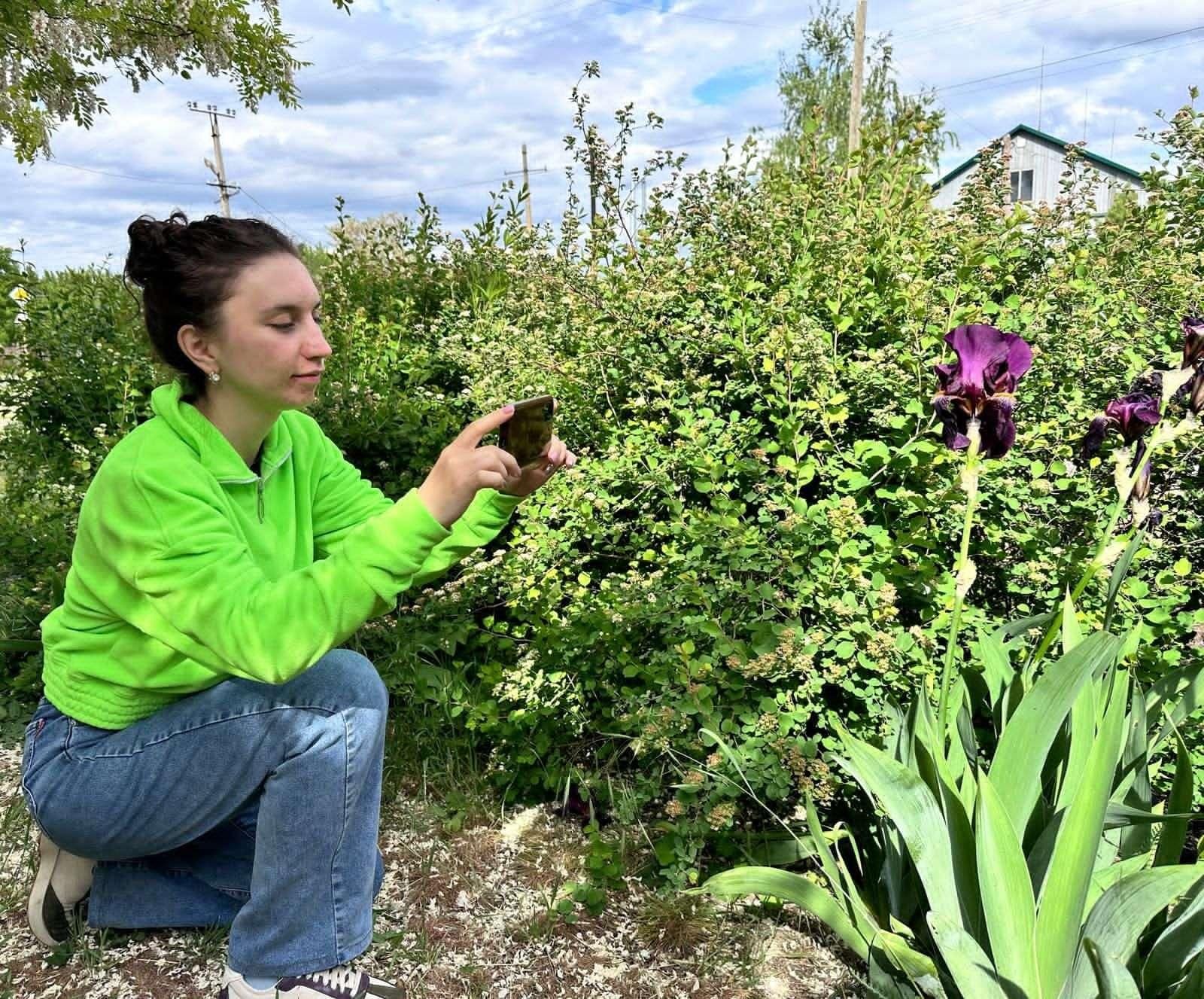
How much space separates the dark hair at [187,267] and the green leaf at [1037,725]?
5.20 ft

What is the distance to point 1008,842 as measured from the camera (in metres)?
1.37

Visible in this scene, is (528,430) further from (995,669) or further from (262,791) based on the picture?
(995,669)

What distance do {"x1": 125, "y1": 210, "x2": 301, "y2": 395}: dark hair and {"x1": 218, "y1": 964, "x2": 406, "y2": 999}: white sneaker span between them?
109 cm

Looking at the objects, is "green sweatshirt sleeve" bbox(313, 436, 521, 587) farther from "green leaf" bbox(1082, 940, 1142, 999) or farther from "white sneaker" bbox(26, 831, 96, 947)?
"green leaf" bbox(1082, 940, 1142, 999)

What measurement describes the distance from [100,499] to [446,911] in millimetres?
1149

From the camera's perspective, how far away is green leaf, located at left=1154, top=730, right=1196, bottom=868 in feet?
5.09

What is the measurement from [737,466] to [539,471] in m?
0.67

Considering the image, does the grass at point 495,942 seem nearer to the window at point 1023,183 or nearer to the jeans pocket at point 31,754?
the jeans pocket at point 31,754

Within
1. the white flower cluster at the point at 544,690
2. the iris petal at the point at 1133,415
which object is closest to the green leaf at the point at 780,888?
the white flower cluster at the point at 544,690

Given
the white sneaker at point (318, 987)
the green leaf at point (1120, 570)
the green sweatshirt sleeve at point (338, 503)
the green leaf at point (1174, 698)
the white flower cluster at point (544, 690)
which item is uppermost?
the green sweatshirt sleeve at point (338, 503)

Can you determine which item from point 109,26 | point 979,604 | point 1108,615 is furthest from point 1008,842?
point 109,26

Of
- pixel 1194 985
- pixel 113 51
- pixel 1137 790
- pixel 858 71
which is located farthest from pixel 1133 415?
pixel 858 71

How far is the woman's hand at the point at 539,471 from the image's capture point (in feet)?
5.93

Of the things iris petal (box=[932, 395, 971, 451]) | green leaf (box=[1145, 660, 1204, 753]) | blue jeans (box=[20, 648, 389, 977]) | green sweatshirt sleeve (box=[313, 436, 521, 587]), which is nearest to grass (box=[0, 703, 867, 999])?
blue jeans (box=[20, 648, 389, 977])
